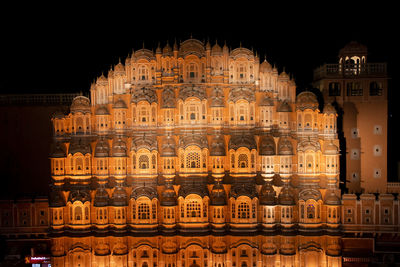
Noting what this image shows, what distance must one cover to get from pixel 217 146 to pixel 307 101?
6.70m

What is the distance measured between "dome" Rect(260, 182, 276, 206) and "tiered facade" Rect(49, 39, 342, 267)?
63mm

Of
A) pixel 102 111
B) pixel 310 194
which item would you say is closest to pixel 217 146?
pixel 310 194

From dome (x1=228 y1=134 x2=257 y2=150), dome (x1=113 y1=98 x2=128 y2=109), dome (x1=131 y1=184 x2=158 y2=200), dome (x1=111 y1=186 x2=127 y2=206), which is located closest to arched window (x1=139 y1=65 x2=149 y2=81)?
dome (x1=113 y1=98 x2=128 y2=109)

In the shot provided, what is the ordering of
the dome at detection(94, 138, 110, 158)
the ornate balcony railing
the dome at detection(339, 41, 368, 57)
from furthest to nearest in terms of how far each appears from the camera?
the ornate balcony railing → the dome at detection(339, 41, 368, 57) → the dome at detection(94, 138, 110, 158)

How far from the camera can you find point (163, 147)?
94.3 feet

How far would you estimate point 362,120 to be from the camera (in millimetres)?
34312

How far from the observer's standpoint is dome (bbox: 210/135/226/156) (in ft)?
92.8

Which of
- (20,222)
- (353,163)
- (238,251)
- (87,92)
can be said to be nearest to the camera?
(238,251)

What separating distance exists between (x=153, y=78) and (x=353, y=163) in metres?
Result: 16.8

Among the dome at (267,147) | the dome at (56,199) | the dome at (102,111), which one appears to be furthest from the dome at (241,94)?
the dome at (56,199)

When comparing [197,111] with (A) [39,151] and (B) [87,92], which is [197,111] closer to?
(B) [87,92]

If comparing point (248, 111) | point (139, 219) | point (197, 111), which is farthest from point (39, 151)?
point (248, 111)

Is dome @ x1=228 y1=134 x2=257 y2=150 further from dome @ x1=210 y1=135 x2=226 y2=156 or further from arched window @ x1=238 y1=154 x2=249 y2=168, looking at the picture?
arched window @ x1=238 y1=154 x2=249 y2=168

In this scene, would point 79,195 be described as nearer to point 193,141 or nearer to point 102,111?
point 102,111
